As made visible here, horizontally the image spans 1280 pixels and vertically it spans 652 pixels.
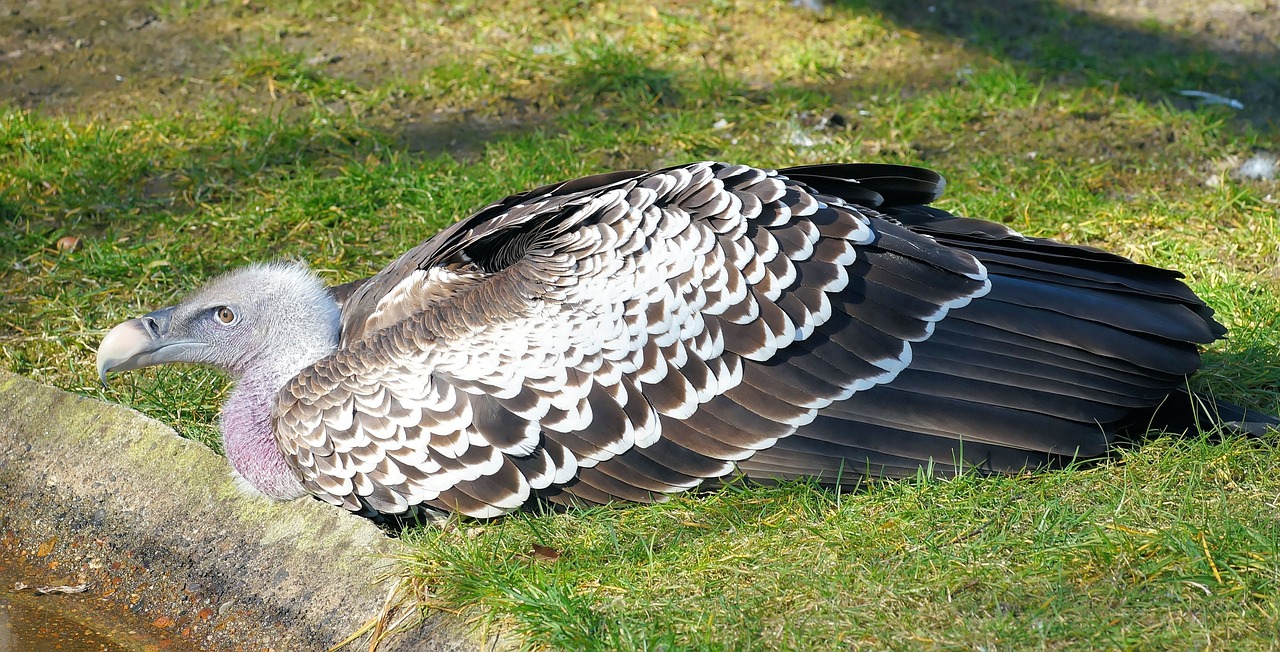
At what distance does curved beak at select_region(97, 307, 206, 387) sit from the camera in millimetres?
4062

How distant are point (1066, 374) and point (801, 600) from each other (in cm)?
105

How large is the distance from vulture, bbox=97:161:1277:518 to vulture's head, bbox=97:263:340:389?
0.43 metres

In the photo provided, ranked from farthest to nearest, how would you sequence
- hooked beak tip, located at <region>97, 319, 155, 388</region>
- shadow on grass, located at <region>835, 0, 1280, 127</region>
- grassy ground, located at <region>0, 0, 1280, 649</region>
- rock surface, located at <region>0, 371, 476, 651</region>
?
shadow on grass, located at <region>835, 0, 1280, 127</region> → hooked beak tip, located at <region>97, 319, 155, 388</region> → rock surface, located at <region>0, 371, 476, 651</region> → grassy ground, located at <region>0, 0, 1280, 649</region>

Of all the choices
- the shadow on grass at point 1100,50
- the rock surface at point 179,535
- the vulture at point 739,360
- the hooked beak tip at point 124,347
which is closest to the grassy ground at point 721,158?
the shadow on grass at point 1100,50

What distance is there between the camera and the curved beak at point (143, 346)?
4062mm

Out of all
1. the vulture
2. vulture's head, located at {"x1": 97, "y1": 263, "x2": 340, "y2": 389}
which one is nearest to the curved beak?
vulture's head, located at {"x1": 97, "y1": 263, "x2": 340, "y2": 389}

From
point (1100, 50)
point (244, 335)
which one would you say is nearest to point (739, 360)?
point (244, 335)

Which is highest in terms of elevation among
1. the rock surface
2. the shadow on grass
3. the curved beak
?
the shadow on grass

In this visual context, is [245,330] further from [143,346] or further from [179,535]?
[179,535]

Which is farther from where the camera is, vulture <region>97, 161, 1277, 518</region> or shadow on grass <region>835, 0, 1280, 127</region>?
shadow on grass <region>835, 0, 1280, 127</region>

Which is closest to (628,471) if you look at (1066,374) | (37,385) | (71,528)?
(1066,374)

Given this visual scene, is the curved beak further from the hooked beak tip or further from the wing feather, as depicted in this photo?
the wing feather

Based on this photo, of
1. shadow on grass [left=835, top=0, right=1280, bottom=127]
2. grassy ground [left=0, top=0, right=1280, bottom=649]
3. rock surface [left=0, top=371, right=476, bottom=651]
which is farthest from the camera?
shadow on grass [left=835, top=0, right=1280, bottom=127]

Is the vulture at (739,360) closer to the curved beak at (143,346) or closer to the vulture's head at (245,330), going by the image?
the vulture's head at (245,330)
